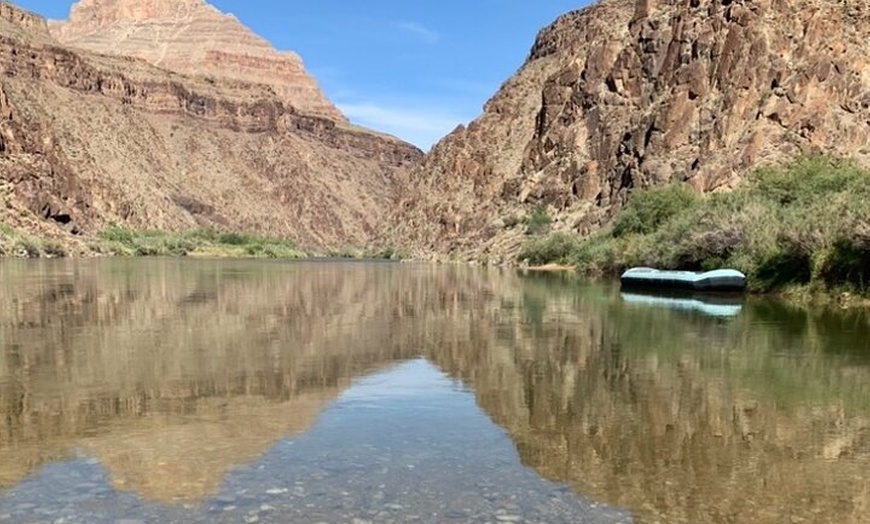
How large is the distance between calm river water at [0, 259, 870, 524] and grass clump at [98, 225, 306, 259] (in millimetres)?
113205

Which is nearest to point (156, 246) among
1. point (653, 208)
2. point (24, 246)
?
point (24, 246)

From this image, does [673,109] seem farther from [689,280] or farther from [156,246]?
[156,246]

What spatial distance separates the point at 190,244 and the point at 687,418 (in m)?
140

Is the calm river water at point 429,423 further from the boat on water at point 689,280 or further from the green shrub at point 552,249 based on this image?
the green shrub at point 552,249

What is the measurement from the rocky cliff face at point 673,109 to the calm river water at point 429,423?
165 ft

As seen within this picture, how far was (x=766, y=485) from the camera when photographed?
8516 mm

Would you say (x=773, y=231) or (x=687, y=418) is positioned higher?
(x=773, y=231)

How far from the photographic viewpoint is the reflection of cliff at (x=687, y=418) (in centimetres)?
820

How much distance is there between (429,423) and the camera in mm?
11234

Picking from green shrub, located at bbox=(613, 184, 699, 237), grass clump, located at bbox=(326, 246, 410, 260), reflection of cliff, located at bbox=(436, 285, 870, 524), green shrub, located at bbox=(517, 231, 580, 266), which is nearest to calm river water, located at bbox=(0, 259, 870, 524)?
reflection of cliff, located at bbox=(436, 285, 870, 524)

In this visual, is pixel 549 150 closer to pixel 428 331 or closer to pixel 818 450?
pixel 428 331

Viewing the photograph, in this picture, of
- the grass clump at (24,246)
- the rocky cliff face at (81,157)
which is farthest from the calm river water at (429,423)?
the rocky cliff face at (81,157)

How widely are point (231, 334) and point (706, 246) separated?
2817 cm

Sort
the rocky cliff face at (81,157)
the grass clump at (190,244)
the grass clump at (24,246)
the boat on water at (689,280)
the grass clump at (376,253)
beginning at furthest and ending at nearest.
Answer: the grass clump at (376,253) → the grass clump at (190,244) → the rocky cliff face at (81,157) → the grass clump at (24,246) → the boat on water at (689,280)
